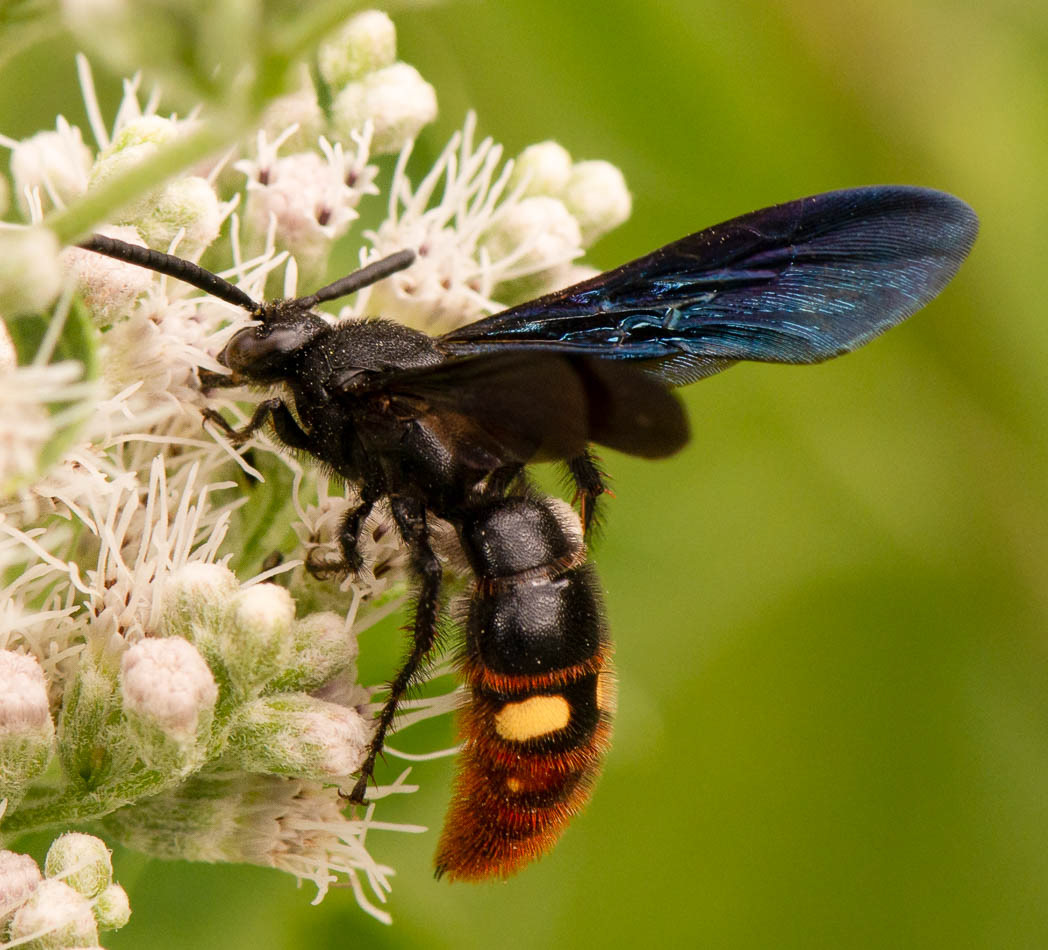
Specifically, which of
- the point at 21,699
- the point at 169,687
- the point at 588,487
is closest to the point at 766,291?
the point at 588,487

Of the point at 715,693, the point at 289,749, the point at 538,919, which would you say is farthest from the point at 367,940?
the point at 715,693

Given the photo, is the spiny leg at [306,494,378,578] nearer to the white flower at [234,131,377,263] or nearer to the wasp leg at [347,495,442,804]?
the wasp leg at [347,495,442,804]

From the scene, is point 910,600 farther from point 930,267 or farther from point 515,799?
point 515,799

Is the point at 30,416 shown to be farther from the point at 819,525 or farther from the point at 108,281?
the point at 819,525

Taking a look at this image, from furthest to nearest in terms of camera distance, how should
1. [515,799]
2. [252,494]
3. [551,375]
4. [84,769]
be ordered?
[252,494]
[515,799]
[84,769]
[551,375]

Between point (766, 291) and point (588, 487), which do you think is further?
point (588, 487)

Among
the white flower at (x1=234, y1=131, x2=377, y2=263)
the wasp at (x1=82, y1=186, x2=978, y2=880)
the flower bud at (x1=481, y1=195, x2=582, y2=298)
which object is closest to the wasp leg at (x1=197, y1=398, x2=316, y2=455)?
the wasp at (x1=82, y1=186, x2=978, y2=880)
